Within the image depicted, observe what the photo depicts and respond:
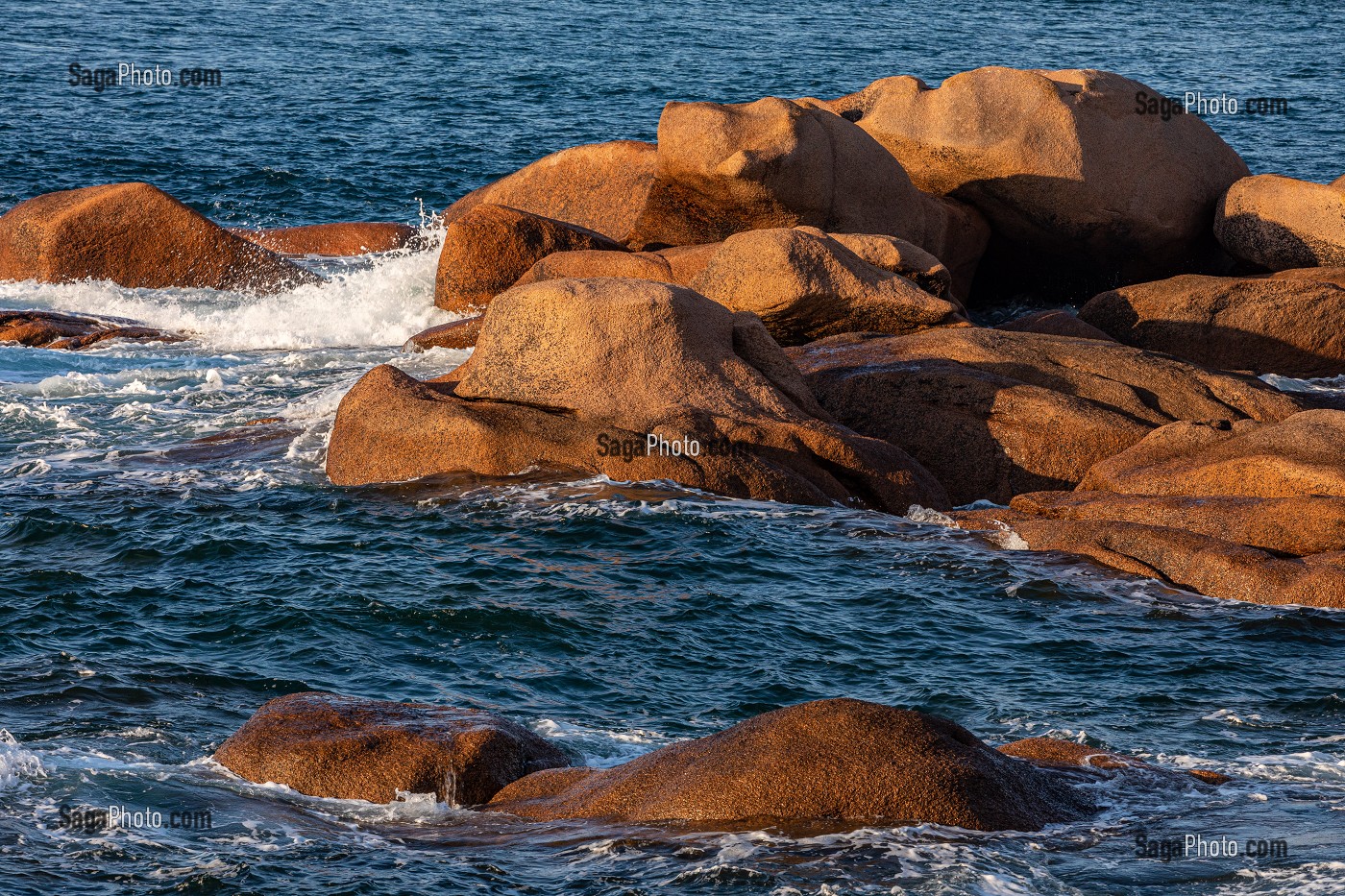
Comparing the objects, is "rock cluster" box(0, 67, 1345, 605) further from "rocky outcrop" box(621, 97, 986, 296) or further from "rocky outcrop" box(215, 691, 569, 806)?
"rocky outcrop" box(215, 691, 569, 806)

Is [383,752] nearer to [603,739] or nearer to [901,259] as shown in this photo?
[603,739]

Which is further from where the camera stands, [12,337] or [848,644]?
[12,337]

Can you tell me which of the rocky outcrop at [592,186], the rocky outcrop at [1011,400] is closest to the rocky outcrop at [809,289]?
the rocky outcrop at [1011,400]

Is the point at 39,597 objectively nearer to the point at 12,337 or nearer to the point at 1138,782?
the point at 1138,782

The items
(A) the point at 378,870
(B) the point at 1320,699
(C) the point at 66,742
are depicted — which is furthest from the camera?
Answer: (B) the point at 1320,699

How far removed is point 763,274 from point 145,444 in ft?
26.9

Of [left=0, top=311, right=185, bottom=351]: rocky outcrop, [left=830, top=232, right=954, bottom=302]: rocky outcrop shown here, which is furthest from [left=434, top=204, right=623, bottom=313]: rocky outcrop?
[left=830, top=232, right=954, bottom=302]: rocky outcrop

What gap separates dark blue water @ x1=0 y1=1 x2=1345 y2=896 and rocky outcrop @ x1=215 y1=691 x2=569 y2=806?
15 cm

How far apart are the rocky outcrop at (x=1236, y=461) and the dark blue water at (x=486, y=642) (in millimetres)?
2221

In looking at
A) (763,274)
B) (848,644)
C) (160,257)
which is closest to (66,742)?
(848,644)

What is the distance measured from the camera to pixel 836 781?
8.81 meters

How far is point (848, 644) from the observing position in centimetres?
1326

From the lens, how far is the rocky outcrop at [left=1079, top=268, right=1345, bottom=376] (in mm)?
22734

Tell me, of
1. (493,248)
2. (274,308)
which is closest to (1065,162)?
(493,248)
